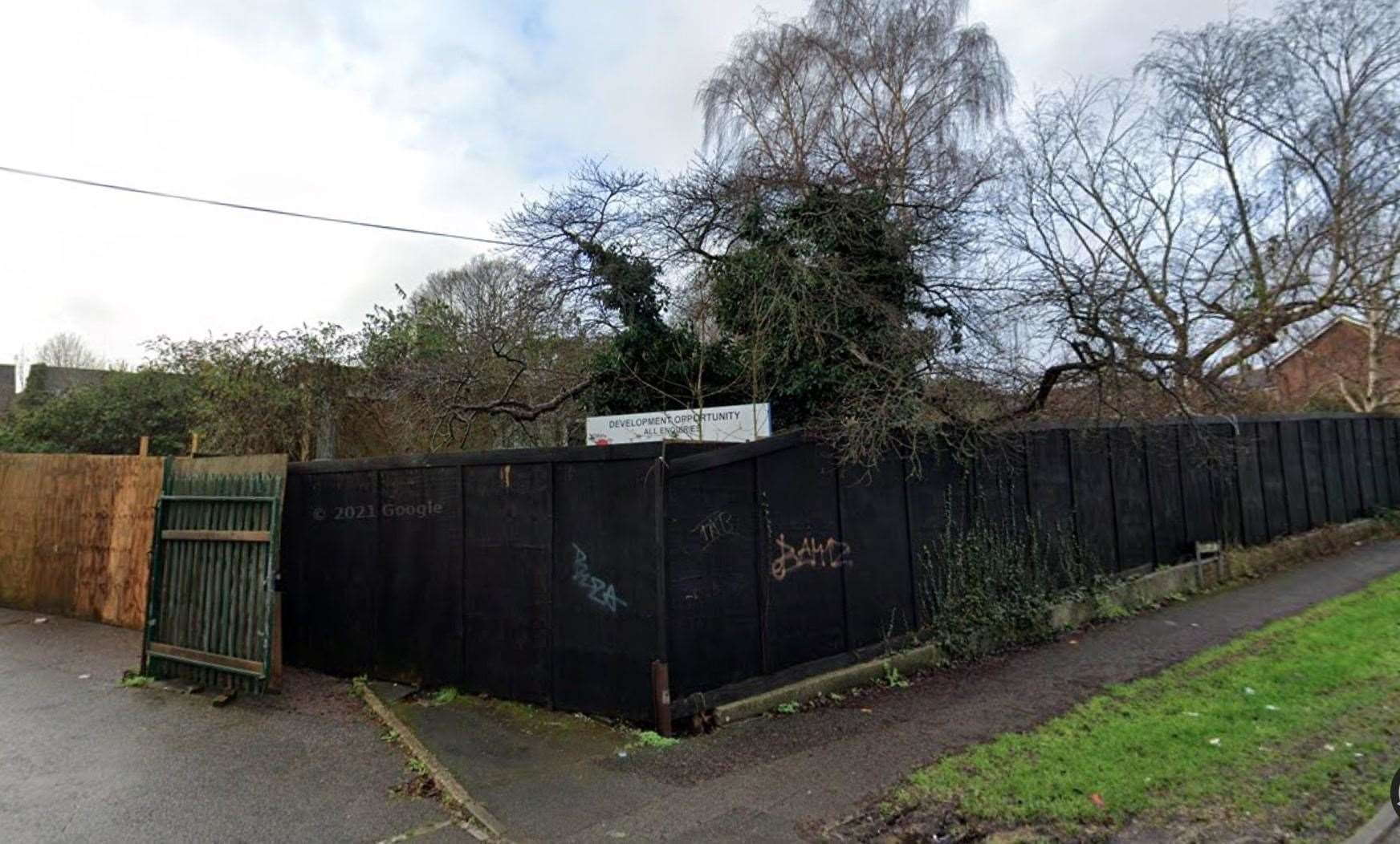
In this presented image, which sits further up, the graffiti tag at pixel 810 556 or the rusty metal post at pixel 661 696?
the graffiti tag at pixel 810 556

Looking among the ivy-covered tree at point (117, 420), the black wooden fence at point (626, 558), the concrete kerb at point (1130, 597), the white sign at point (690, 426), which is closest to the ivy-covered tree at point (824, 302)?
the white sign at point (690, 426)

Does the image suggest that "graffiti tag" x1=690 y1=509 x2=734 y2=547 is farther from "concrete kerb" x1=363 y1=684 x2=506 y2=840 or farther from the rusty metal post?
"concrete kerb" x1=363 y1=684 x2=506 y2=840

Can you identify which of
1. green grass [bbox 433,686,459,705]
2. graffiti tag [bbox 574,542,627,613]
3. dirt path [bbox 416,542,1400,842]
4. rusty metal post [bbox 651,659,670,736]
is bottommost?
dirt path [bbox 416,542,1400,842]

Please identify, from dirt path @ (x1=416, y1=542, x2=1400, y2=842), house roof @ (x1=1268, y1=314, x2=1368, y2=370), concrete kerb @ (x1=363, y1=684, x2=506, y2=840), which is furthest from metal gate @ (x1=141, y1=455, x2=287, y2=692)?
house roof @ (x1=1268, y1=314, x2=1368, y2=370)

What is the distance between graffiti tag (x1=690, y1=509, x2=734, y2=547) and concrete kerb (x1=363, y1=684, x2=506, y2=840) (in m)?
2.32

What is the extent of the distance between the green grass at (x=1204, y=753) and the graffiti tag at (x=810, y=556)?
6.65ft

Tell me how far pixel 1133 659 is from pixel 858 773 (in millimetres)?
4028

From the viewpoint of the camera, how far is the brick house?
73.5 ft

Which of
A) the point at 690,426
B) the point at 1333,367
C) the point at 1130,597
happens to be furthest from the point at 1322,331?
the point at 690,426

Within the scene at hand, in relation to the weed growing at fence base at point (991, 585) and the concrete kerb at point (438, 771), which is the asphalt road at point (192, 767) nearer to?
the concrete kerb at point (438, 771)

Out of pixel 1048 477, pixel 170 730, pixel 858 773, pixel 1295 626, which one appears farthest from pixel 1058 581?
pixel 170 730

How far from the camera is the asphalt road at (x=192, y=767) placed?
4.32 metres

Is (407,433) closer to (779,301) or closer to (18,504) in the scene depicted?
(18,504)

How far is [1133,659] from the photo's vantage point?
734 cm
